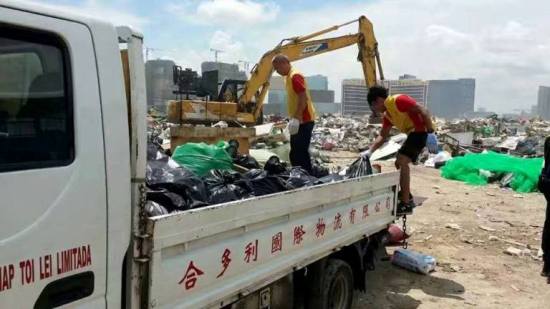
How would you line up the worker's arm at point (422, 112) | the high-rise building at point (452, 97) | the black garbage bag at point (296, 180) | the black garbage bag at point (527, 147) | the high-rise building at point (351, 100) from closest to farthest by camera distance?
the black garbage bag at point (296, 180) < the worker's arm at point (422, 112) < the black garbage bag at point (527, 147) < the high-rise building at point (351, 100) < the high-rise building at point (452, 97)

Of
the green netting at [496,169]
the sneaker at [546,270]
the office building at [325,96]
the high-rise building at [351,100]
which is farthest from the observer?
the office building at [325,96]

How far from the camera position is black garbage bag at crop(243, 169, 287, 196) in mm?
3527

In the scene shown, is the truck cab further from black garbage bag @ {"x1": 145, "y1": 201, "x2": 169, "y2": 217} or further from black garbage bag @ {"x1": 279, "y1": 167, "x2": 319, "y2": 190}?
black garbage bag @ {"x1": 279, "y1": 167, "x2": 319, "y2": 190}

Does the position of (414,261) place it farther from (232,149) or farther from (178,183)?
(178,183)

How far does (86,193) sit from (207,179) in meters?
1.53

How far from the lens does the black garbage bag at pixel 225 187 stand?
10.0ft

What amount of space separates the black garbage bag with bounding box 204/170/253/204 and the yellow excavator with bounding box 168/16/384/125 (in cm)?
1103

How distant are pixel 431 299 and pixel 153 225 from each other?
148 inches

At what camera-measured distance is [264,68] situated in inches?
631

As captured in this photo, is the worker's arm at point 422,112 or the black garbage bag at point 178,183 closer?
the black garbage bag at point 178,183

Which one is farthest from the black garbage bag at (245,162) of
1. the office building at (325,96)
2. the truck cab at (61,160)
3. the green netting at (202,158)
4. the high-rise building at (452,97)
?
the high-rise building at (452,97)

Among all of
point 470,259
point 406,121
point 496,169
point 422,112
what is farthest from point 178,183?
point 496,169

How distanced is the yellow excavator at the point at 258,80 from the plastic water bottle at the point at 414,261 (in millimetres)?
8667

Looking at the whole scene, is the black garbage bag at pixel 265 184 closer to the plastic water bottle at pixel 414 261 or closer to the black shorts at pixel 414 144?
the plastic water bottle at pixel 414 261
